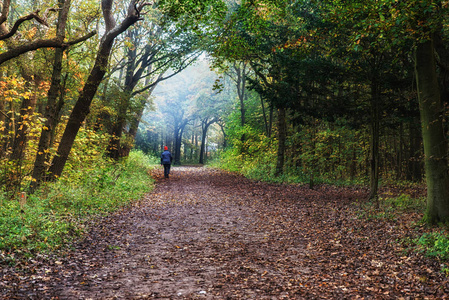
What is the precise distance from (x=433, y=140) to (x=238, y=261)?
4.85 metres

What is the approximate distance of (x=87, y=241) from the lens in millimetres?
6152

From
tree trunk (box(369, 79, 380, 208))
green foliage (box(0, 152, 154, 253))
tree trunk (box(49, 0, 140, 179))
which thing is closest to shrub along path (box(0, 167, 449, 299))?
green foliage (box(0, 152, 154, 253))

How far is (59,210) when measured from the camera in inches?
285

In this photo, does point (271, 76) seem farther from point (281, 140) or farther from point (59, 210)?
point (59, 210)

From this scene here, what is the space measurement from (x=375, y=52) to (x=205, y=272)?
801cm

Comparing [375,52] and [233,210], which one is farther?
[233,210]

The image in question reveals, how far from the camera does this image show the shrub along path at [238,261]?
13.4ft

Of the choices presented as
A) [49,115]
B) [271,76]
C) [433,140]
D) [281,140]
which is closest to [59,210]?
[49,115]

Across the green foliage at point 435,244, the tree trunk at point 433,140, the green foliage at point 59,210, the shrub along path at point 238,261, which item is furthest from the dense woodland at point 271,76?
the shrub along path at point 238,261

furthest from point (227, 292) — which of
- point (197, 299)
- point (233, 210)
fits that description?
point (233, 210)

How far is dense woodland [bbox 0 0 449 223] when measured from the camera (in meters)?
6.68

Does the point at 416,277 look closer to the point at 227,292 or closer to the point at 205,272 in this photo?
the point at 227,292

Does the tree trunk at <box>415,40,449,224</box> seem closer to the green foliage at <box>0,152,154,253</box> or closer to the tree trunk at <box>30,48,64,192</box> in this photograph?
the green foliage at <box>0,152,154,253</box>

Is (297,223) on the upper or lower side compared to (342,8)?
lower
